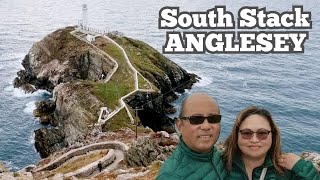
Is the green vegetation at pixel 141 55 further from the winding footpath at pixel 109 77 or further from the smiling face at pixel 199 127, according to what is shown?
the smiling face at pixel 199 127

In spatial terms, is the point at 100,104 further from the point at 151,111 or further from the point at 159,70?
the point at 159,70

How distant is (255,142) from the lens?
7016 millimetres

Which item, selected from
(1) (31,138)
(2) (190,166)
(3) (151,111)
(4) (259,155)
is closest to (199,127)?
(2) (190,166)

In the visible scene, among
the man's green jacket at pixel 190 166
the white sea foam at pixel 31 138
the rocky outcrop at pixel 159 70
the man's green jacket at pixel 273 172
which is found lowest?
the white sea foam at pixel 31 138

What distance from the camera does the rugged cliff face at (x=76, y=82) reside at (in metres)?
76.1

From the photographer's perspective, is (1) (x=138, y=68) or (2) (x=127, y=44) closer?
(1) (x=138, y=68)

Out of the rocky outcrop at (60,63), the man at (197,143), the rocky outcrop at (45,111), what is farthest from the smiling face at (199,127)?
the rocky outcrop at (60,63)

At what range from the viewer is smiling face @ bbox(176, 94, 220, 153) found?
6809 millimetres

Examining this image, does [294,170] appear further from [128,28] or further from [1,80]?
[128,28]

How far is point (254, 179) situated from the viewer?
7.07 m

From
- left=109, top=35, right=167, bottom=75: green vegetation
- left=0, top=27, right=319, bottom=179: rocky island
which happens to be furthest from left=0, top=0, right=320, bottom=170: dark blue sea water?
left=109, top=35, right=167, bottom=75: green vegetation

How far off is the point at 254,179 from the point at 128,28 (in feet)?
623

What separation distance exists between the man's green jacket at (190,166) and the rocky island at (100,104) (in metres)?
22.2

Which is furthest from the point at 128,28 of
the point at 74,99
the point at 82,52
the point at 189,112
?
the point at 189,112
